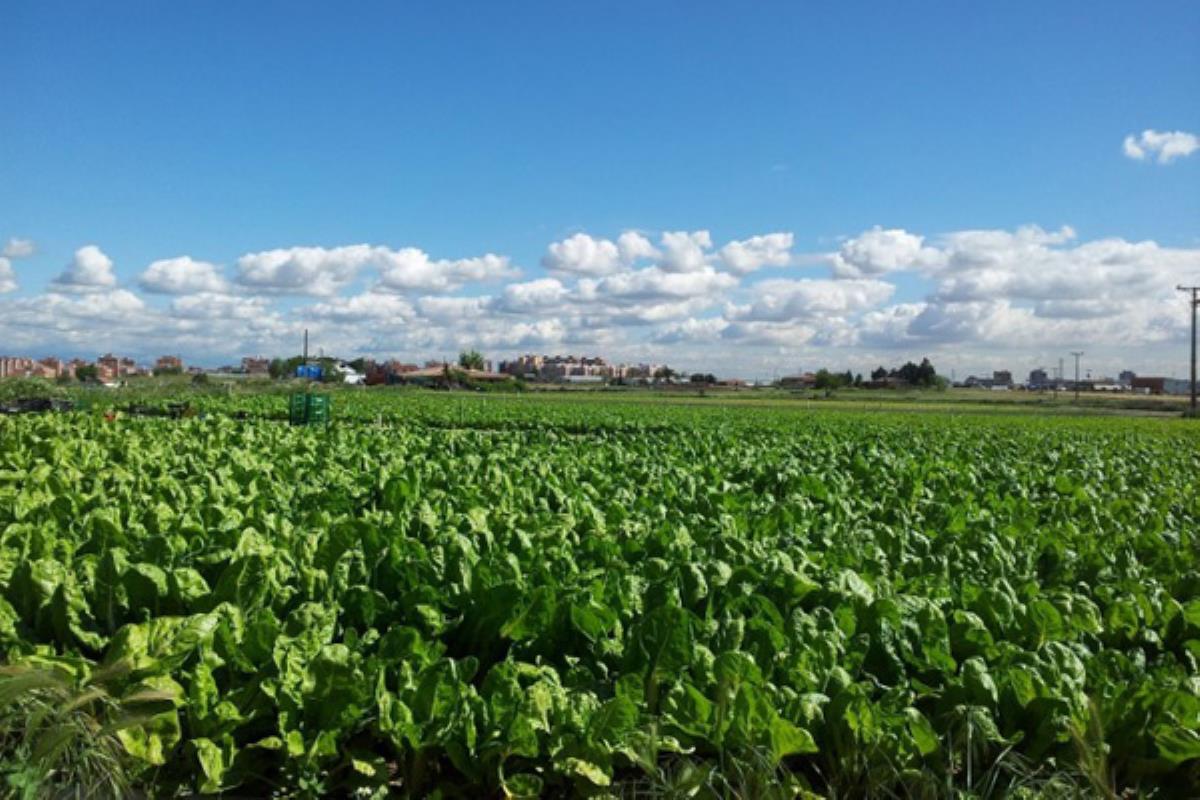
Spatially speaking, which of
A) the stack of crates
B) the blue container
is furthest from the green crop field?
the blue container

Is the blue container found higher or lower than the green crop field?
higher

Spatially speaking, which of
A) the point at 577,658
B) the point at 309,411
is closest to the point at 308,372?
the point at 309,411

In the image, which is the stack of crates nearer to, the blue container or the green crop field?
the green crop field

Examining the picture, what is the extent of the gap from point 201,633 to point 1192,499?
12.2 meters

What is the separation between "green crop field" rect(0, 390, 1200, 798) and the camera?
3.73 metres

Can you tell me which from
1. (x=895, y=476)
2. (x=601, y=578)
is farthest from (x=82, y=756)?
(x=895, y=476)

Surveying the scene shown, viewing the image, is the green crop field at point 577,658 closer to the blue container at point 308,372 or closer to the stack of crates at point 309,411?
the stack of crates at point 309,411

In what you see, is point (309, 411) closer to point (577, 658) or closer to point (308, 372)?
point (577, 658)

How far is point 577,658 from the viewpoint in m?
4.43

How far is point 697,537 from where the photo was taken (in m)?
6.71

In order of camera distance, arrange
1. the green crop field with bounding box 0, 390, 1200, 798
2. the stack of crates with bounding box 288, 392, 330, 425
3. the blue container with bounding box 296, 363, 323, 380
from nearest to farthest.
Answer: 1. the green crop field with bounding box 0, 390, 1200, 798
2. the stack of crates with bounding box 288, 392, 330, 425
3. the blue container with bounding box 296, 363, 323, 380

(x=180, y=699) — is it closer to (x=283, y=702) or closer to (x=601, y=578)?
(x=283, y=702)

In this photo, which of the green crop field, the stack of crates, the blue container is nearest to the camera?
the green crop field

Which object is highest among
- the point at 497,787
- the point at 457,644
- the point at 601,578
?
the point at 601,578
